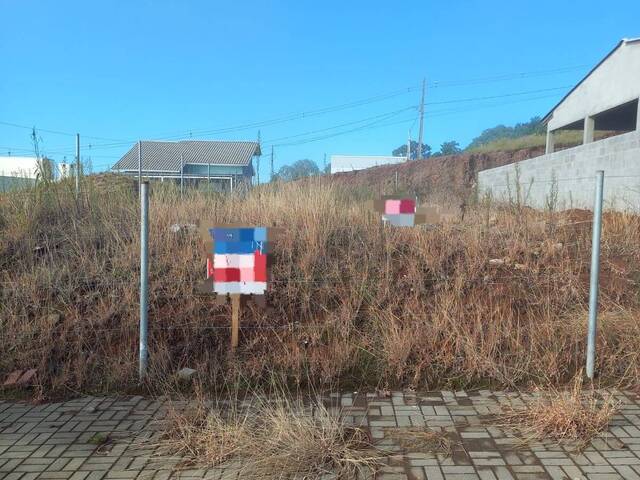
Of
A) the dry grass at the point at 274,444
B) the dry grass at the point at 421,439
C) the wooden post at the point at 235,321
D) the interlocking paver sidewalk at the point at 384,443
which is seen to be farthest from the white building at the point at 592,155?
the dry grass at the point at 274,444

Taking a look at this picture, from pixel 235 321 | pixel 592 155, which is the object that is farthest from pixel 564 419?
pixel 592 155

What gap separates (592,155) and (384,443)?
11.3 meters

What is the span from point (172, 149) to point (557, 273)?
35278 mm

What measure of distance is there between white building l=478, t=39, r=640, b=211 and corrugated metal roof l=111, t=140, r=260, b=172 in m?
19.8

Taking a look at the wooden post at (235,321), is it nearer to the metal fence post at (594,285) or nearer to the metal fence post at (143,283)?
the metal fence post at (143,283)

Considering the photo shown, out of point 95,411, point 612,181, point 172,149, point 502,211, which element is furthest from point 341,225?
point 172,149

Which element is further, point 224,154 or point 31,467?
point 224,154

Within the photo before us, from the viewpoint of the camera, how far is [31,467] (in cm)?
291

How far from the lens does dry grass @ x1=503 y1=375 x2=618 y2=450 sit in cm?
319

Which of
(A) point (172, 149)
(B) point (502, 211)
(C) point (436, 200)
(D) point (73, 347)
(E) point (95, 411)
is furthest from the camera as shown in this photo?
(A) point (172, 149)

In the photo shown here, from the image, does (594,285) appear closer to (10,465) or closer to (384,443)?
(384,443)

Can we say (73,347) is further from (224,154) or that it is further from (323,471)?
(224,154)

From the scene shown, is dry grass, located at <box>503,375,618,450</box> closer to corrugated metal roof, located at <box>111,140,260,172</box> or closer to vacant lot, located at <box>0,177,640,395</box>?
vacant lot, located at <box>0,177,640,395</box>

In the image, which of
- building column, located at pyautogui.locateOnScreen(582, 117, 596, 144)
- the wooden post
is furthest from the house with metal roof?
the wooden post
